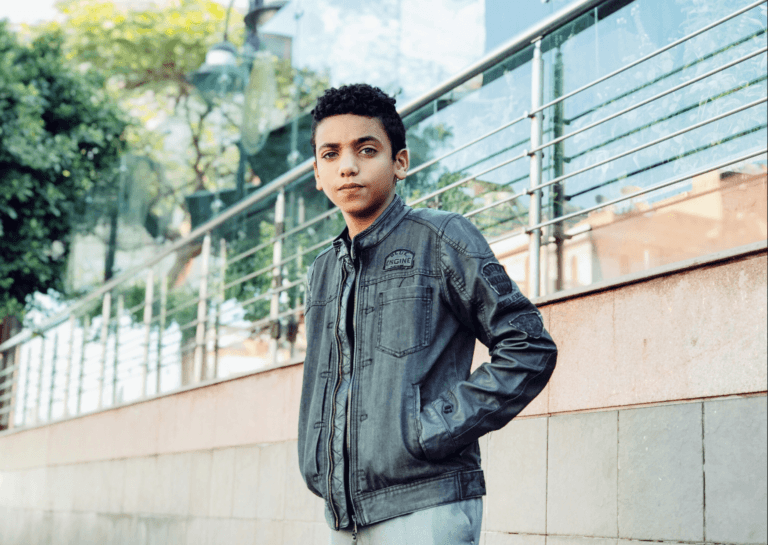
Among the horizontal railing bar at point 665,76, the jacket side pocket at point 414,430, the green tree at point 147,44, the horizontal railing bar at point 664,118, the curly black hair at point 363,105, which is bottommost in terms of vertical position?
the jacket side pocket at point 414,430

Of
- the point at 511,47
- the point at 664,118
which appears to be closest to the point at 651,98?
the point at 664,118

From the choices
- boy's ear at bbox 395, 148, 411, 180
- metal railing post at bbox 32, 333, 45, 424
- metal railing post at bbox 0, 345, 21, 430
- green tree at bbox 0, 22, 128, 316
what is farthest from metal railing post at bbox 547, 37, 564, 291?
metal railing post at bbox 0, 345, 21, 430

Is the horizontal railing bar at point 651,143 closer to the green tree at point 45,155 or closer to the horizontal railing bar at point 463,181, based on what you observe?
the horizontal railing bar at point 463,181

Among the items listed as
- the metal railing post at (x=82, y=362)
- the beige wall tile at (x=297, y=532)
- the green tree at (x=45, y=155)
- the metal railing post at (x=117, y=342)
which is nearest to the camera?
the beige wall tile at (x=297, y=532)

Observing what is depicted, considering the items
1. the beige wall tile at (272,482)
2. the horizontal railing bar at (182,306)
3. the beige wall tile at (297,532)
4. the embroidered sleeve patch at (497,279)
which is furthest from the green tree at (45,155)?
the embroidered sleeve patch at (497,279)

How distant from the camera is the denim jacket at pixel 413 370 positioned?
6.50 feet

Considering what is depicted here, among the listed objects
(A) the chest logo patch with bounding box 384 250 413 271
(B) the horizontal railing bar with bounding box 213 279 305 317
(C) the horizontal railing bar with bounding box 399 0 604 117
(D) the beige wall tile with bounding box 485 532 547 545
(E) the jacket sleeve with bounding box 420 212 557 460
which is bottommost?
(D) the beige wall tile with bounding box 485 532 547 545

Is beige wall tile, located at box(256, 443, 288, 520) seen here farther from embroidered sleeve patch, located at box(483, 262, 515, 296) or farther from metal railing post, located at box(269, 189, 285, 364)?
embroidered sleeve patch, located at box(483, 262, 515, 296)

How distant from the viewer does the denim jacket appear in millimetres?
1981

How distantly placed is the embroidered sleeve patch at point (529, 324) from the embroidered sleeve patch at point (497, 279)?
0.22 ft

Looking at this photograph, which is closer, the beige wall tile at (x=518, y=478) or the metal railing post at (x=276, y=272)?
the beige wall tile at (x=518, y=478)

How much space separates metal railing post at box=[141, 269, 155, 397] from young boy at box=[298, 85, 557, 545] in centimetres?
631

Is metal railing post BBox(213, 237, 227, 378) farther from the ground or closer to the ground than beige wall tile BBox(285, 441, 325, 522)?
farther from the ground

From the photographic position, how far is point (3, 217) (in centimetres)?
1188
